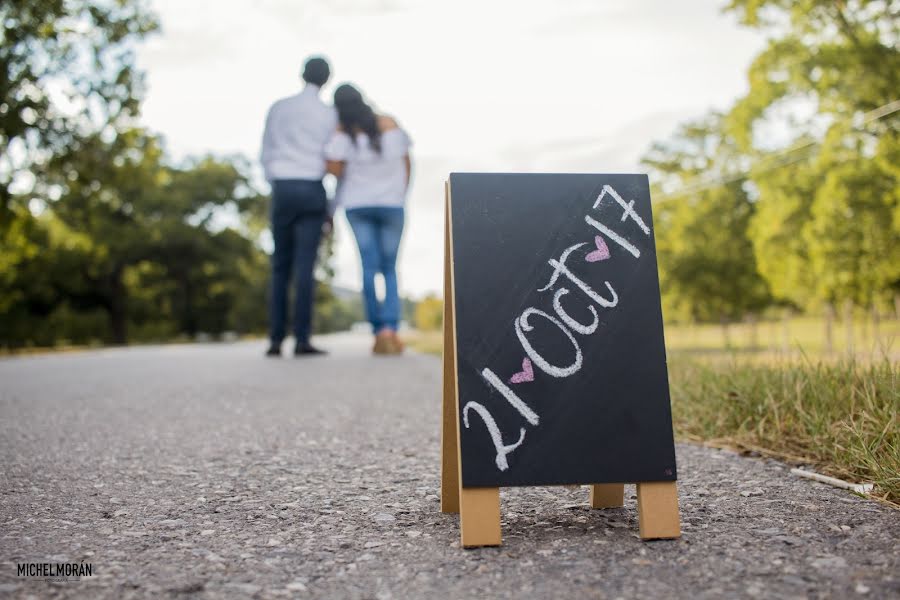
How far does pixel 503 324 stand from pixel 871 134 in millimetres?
19077

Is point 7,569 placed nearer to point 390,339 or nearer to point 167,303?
point 390,339

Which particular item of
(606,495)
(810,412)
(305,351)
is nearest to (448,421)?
(606,495)

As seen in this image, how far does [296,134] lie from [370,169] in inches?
34.5

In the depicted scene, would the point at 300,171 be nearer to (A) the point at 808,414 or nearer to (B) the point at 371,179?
(B) the point at 371,179

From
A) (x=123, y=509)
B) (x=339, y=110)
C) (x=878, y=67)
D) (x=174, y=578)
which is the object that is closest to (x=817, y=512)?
(x=174, y=578)

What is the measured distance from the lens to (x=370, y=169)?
8.52m

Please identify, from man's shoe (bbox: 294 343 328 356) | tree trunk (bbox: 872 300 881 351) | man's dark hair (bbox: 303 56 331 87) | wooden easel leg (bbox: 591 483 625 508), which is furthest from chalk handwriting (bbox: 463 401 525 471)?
man's shoe (bbox: 294 343 328 356)

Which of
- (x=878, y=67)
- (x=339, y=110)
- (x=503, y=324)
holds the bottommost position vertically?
(x=503, y=324)

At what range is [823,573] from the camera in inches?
75.0

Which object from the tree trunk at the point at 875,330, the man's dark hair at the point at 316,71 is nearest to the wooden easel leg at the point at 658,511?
the tree trunk at the point at 875,330

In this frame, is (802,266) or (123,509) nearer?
(123,509)

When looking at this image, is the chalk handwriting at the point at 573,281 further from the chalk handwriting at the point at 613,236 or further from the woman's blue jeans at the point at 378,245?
the woman's blue jeans at the point at 378,245

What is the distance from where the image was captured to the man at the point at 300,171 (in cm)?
817

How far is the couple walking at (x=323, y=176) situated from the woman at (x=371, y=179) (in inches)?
0.4
